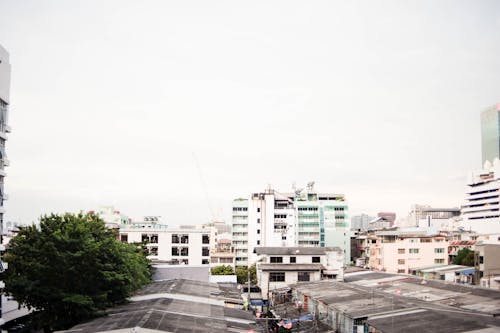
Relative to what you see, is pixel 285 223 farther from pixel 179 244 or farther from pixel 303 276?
pixel 303 276

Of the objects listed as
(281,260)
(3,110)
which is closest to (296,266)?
(281,260)

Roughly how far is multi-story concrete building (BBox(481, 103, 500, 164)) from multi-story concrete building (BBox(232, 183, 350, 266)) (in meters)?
122

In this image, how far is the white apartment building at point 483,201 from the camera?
125 meters

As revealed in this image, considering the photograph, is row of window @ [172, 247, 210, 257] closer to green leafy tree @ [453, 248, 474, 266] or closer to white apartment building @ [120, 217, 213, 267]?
white apartment building @ [120, 217, 213, 267]

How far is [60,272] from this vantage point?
87.6 ft

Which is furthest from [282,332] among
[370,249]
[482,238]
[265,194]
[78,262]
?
[482,238]

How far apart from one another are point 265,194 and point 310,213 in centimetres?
784

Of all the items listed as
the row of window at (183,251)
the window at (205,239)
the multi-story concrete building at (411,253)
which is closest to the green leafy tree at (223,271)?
the row of window at (183,251)

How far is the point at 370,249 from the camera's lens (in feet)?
236

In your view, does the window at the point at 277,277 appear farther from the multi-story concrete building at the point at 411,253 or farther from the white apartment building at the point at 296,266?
the multi-story concrete building at the point at 411,253

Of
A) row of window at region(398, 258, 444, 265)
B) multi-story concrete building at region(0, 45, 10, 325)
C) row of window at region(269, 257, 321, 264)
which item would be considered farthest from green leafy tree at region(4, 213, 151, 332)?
row of window at region(398, 258, 444, 265)

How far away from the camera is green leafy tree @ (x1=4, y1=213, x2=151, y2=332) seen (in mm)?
26203

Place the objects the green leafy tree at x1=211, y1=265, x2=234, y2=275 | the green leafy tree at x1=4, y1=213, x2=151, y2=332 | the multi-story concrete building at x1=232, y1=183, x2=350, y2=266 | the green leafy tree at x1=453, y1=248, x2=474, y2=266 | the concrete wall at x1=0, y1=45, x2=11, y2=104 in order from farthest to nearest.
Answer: the multi-story concrete building at x1=232, y1=183, x2=350, y2=266 < the green leafy tree at x1=453, y1=248, x2=474, y2=266 < the green leafy tree at x1=211, y1=265, x2=234, y2=275 < the concrete wall at x1=0, y1=45, x2=11, y2=104 < the green leafy tree at x1=4, y1=213, x2=151, y2=332

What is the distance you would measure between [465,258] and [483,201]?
76892 millimetres
